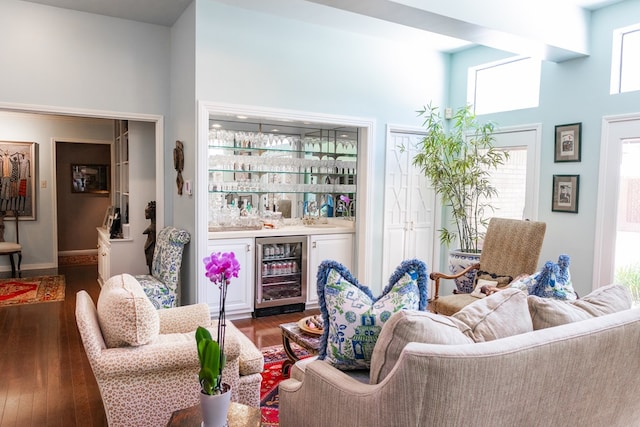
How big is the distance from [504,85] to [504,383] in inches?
178

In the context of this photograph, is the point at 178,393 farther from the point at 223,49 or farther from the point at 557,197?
the point at 557,197

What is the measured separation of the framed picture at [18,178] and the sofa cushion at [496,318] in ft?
24.7

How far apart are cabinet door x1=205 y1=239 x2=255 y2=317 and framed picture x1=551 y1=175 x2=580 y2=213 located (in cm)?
306

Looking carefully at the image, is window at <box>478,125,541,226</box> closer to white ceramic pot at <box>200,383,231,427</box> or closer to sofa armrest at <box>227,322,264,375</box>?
sofa armrest at <box>227,322,264,375</box>

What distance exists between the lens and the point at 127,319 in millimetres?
2264

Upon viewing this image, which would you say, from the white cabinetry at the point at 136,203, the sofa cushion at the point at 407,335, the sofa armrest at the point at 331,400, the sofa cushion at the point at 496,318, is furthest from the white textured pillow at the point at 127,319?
the white cabinetry at the point at 136,203

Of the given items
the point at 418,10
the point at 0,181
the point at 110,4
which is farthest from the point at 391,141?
the point at 0,181

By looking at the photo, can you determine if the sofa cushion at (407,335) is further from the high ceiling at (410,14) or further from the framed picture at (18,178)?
the framed picture at (18,178)

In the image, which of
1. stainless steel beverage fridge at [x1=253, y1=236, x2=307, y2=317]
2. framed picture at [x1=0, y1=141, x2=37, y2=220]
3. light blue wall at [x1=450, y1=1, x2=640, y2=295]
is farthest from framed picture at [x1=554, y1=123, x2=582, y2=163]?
framed picture at [x1=0, y1=141, x2=37, y2=220]

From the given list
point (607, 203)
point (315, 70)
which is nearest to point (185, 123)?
point (315, 70)

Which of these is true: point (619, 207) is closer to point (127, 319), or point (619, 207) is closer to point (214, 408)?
point (214, 408)

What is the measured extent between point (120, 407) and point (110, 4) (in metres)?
3.67

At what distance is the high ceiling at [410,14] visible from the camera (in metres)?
3.32

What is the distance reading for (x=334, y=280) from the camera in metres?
2.05
